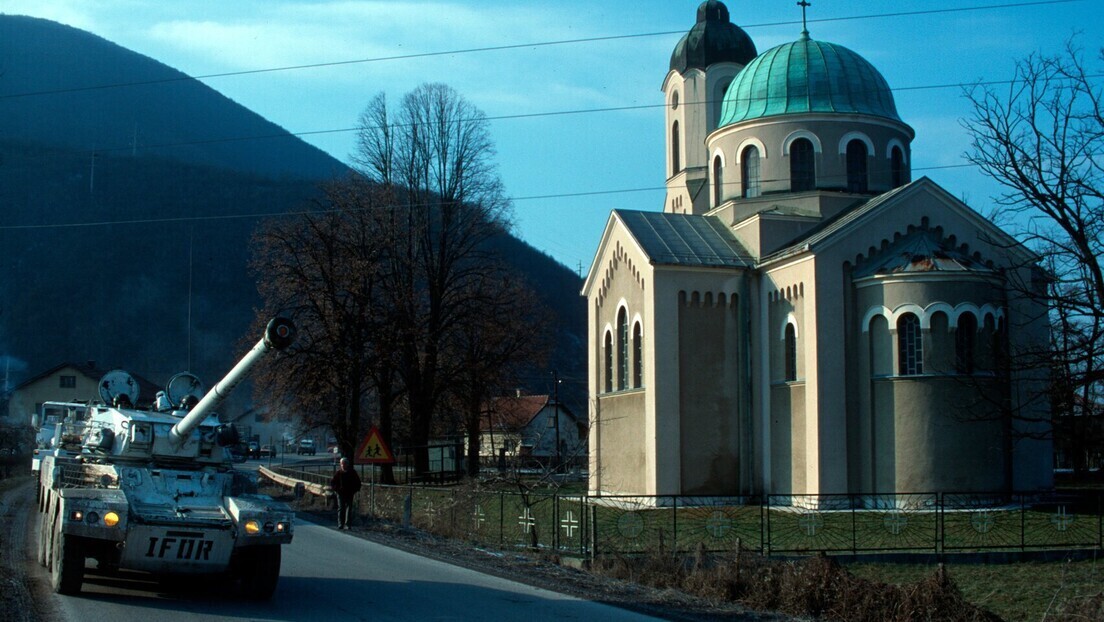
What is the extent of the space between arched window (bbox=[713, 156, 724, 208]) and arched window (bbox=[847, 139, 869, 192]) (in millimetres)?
3974

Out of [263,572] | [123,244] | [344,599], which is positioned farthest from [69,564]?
[123,244]

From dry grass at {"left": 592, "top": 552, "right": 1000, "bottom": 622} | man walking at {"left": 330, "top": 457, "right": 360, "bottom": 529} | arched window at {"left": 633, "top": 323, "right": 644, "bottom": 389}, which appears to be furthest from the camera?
arched window at {"left": 633, "top": 323, "right": 644, "bottom": 389}

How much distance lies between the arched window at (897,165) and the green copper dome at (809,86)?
1.11m

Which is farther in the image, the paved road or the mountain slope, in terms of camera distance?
the mountain slope

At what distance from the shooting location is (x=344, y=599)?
1197cm

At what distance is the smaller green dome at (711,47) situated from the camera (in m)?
40.1

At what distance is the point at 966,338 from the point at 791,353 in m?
Answer: 4.42

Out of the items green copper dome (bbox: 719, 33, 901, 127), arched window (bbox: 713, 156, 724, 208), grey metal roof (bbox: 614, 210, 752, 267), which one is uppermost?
Answer: green copper dome (bbox: 719, 33, 901, 127)

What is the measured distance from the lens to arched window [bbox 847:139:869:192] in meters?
31.2

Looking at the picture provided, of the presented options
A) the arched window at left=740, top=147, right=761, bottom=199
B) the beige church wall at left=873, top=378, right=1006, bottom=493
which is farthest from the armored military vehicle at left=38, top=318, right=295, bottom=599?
the arched window at left=740, top=147, right=761, bottom=199

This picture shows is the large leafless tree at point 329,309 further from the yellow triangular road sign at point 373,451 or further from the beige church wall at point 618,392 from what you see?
the yellow triangular road sign at point 373,451

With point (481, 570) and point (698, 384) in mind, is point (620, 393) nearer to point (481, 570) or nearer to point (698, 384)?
point (698, 384)

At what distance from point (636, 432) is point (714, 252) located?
560cm

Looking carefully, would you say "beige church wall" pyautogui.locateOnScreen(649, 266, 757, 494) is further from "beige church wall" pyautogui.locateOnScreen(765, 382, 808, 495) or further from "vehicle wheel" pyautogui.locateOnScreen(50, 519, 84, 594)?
"vehicle wheel" pyautogui.locateOnScreen(50, 519, 84, 594)
